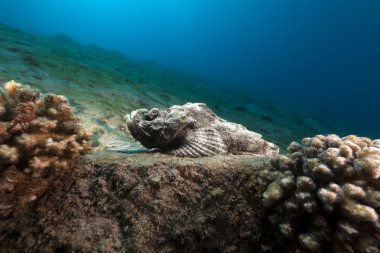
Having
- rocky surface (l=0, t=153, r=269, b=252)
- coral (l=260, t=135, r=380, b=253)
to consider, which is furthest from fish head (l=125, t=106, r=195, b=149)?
coral (l=260, t=135, r=380, b=253)

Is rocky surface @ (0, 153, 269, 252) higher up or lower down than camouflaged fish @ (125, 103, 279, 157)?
lower down

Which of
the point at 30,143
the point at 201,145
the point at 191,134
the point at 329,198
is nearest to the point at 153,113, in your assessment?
the point at 191,134

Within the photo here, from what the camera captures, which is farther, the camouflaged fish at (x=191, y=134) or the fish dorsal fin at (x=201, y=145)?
the camouflaged fish at (x=191, y=134)

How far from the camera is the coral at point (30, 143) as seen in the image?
7.50 feet

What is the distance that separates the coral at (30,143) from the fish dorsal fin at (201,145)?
3.77 feet

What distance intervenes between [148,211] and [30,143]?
129 cm

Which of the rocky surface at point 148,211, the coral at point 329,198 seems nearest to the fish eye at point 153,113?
the rocky surface at point 148,211

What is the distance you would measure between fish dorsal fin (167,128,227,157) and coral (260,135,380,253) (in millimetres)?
920

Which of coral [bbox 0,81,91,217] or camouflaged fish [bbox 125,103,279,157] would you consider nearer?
coral [bbox 0,81,91,217]

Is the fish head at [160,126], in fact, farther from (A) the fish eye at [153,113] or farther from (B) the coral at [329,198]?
(B) the coral at [329,198]

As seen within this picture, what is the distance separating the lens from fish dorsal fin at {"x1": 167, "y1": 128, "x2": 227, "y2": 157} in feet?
9.38

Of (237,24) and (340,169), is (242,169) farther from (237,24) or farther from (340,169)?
(237,24)

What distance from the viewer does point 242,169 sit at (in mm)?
2297

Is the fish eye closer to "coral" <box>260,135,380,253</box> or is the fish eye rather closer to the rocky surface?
the rocky surface
